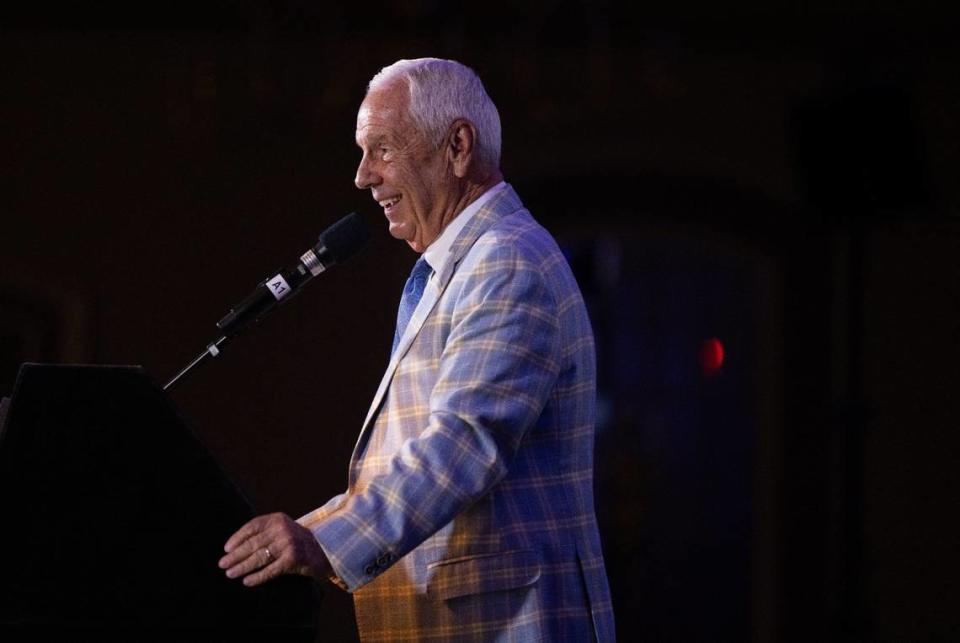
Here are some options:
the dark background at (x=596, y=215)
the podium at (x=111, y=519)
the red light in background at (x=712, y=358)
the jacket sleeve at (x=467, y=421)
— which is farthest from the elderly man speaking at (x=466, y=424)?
the red light in background at (x=712, y=358)

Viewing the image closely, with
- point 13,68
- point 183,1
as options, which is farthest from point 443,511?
point 13,68

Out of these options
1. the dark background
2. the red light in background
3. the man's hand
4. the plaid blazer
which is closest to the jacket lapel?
the plaid blazer

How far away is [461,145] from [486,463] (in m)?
0.51

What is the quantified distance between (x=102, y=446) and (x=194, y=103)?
399cm

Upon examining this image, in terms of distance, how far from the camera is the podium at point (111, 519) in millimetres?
1352

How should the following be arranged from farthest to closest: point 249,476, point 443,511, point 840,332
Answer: point 840,332, point 249,476, point 443,511

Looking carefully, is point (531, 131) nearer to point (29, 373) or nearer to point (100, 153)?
point (100, 153)

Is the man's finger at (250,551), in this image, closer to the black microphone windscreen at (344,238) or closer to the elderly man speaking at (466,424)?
the elderly man speaking at (466,424)

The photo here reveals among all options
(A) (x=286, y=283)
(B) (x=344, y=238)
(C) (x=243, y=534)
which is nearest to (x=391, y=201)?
(B) (x=344, y=238)

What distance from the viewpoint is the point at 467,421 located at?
1.53 meters

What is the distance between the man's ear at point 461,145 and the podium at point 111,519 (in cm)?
63

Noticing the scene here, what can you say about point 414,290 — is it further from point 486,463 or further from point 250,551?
point 250,551

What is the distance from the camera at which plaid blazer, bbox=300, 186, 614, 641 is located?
4.94 feet

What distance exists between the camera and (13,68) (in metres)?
5.16
